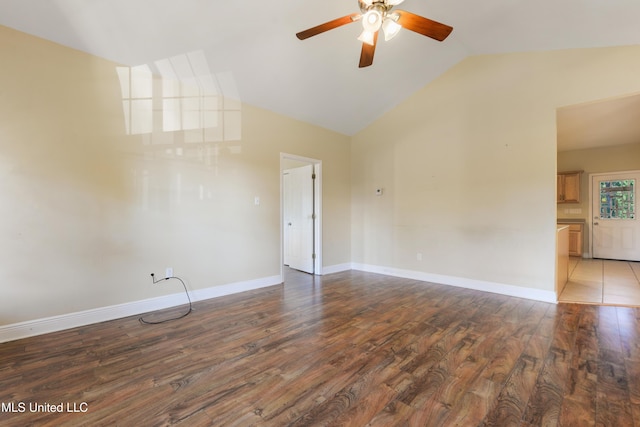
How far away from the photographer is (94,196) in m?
2.90

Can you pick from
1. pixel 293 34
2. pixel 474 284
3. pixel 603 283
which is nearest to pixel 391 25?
pixel 293 34

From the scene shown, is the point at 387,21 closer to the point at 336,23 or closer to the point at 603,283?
the point at 336,23

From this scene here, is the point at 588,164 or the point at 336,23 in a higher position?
the point at 336,23

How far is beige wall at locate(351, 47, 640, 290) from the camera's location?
Result: 139 inches

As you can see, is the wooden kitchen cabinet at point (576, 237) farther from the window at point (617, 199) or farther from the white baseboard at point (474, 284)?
the white baseboard at point (474, 284)

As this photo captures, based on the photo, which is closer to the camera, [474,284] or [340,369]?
[340,369]

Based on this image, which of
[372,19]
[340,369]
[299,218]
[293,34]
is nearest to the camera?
[340,369]

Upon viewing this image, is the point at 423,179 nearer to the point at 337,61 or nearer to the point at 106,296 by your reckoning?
the point at 337,61

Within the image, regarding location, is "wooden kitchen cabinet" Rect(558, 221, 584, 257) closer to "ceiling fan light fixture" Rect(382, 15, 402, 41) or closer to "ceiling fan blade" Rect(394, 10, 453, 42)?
"ceiling fan blade" Rect(394, 10, 453, 42)

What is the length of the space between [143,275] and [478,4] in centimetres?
481

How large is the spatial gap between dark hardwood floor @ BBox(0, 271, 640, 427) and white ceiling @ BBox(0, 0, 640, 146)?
291 cm

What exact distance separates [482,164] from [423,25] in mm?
2575

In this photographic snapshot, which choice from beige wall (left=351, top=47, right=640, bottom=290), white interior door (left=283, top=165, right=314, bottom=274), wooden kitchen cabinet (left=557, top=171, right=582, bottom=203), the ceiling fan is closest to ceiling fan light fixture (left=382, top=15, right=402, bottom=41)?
the ceiling fan

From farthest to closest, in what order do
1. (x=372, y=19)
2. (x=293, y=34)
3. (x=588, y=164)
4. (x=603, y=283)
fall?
1. (x=588, y=164)
2. (x=603, y=283)
3. (x=293, y=34)
4. (x=372, y=19)
